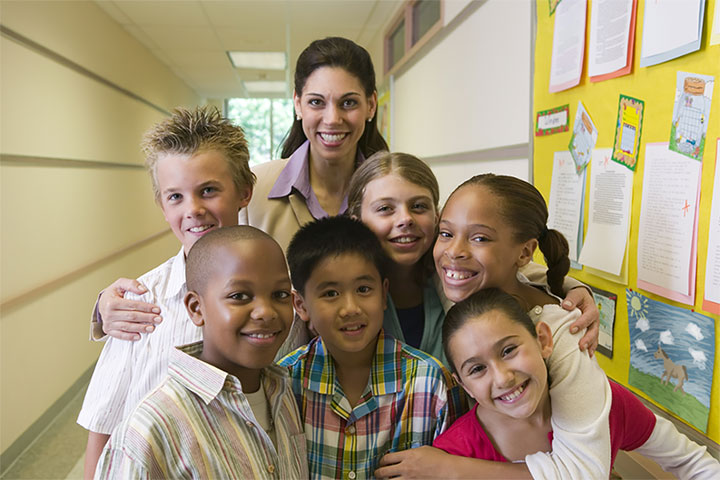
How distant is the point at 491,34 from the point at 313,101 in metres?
1.22

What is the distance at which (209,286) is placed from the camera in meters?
1.14

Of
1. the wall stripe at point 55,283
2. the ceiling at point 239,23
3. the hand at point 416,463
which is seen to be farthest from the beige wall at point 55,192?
the hand at point 416,463

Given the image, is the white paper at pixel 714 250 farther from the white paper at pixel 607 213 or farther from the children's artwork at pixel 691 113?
the white paper at pixel 607 213

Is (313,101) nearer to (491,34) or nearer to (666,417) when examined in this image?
(491,34)

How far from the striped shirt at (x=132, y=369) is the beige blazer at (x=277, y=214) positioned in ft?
2.00

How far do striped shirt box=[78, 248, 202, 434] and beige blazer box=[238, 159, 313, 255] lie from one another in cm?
61

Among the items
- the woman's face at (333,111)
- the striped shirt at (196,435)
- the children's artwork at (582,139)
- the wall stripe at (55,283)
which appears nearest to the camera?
the striped shirt at (196,435)

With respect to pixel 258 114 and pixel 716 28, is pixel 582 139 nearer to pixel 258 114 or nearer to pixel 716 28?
pixel 716 28

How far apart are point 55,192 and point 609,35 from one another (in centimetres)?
353

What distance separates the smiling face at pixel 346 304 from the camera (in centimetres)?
128

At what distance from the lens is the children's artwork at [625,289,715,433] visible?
129 cm

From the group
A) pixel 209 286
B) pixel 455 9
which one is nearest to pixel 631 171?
pixel 209 286

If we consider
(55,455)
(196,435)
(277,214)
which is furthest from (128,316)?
(55,455)

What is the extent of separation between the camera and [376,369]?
132cm
